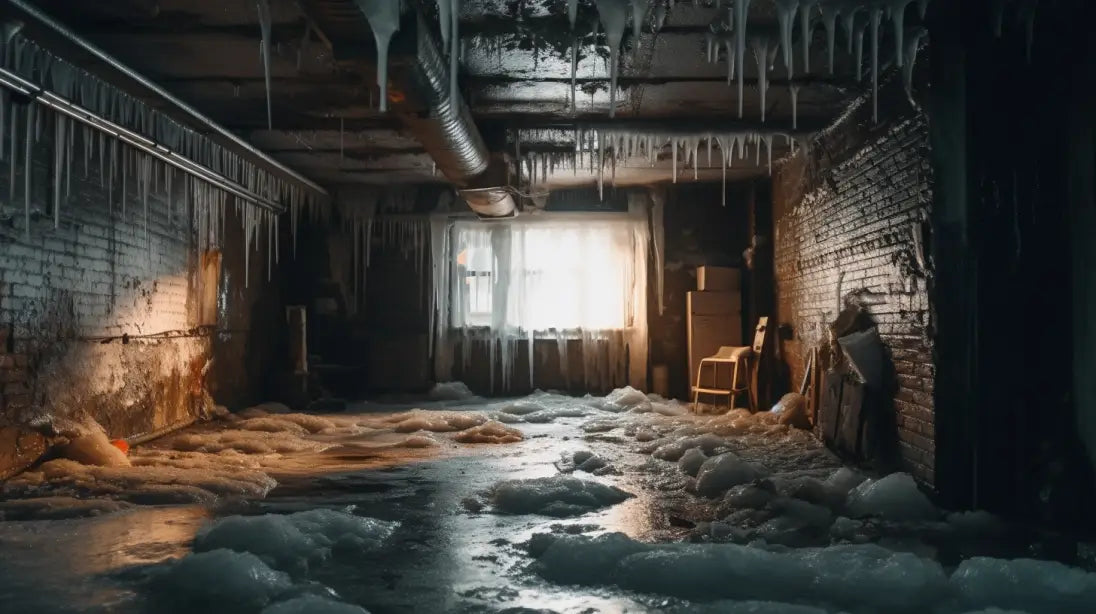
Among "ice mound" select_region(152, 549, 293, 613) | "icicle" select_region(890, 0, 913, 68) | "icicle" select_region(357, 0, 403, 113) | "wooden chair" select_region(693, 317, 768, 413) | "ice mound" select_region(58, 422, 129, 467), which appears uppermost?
"icicle" select_region(890, 0, 913, 68)

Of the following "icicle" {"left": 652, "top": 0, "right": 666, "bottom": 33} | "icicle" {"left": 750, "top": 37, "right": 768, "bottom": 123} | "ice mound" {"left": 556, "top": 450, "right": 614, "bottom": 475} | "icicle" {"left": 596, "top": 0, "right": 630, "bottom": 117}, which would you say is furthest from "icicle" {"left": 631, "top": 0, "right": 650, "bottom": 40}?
"ice mound" {"left": 556, "top": 450, "right": 614, "bottom": 475}

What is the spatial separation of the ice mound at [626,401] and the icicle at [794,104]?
11.4 feet

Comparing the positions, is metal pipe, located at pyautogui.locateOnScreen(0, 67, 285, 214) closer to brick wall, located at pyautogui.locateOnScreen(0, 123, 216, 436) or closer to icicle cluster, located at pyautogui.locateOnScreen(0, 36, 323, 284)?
icicle cluster, located at pyautogui.locateOnScreen(0, 36, 323, 284)

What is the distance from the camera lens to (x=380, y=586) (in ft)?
8.60

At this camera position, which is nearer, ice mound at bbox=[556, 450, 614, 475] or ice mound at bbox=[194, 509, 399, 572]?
ice mound at bbox=[194, 509, 399, 572]

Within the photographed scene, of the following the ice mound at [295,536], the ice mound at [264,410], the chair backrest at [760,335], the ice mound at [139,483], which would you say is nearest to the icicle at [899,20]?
the ice mound at [295,536]

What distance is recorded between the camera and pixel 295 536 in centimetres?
304

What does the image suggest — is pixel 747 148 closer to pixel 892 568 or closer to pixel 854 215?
pixel 854 215

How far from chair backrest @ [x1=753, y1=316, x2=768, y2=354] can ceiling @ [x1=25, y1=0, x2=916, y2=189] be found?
177 centimetres

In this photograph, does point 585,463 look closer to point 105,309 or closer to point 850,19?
point 850,19

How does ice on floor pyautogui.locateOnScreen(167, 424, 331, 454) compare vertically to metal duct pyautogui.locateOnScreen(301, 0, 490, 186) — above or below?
below

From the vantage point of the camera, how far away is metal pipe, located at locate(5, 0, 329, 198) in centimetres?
381

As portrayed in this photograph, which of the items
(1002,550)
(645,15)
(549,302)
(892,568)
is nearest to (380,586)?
(892,568)

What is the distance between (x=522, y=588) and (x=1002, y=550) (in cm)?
213
